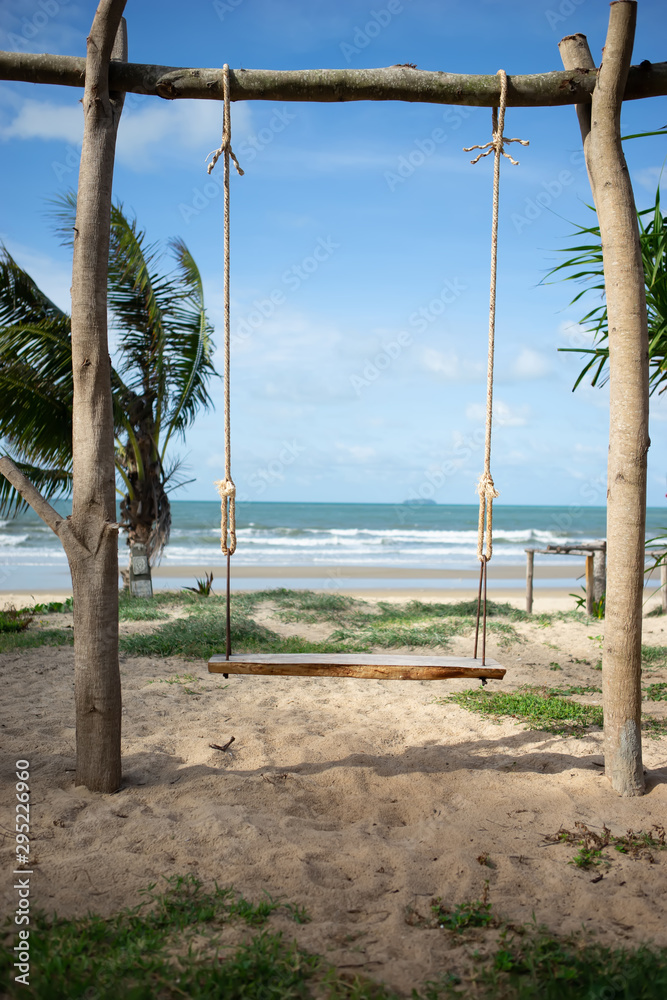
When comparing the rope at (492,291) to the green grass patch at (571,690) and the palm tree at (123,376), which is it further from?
the palm tree at (123,376)

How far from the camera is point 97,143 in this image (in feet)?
9.71

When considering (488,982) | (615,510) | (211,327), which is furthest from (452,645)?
(211,327)

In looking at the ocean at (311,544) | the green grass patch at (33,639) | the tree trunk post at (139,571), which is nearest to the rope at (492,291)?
the green grass patch at (33,639)

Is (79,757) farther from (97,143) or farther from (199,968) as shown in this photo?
(97,143)

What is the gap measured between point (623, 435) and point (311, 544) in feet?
68.3

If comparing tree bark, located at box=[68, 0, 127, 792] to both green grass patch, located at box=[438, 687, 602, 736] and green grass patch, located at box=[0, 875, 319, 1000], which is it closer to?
green grass patch, located at box=[0, 875, 319, 1000]

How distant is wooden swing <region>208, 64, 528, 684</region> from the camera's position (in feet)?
9.61

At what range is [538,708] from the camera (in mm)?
4180

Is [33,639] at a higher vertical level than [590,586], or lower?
lower

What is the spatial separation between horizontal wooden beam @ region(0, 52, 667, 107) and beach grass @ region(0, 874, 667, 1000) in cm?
326

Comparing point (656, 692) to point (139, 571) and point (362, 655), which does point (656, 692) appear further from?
point (139, 571)

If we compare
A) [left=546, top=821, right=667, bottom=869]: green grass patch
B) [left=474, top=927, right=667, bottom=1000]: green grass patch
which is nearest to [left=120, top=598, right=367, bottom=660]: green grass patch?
[left=546, top=821, right=667, bottom=869]: green grass patch

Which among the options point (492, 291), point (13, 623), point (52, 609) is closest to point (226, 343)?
point (492, 291)

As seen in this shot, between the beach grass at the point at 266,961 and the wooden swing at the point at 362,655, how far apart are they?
3.18 ft
